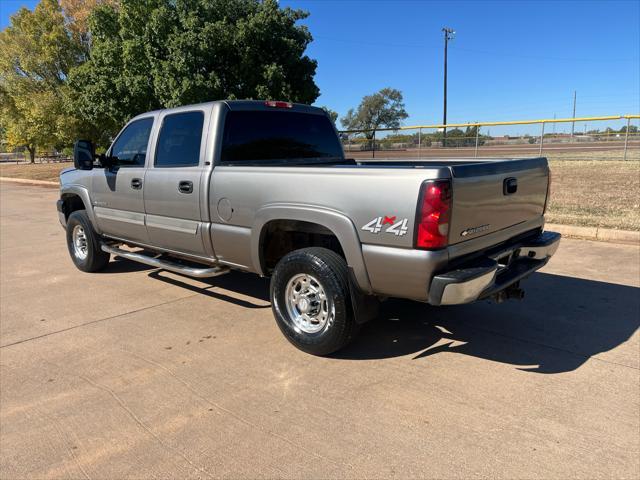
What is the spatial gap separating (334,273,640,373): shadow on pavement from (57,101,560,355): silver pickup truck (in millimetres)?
491

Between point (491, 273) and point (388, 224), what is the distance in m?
0.77

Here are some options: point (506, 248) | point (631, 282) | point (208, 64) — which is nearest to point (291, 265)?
point (506, 248)

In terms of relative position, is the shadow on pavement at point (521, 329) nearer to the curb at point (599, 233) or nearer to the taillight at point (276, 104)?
the taillight at point (276, 104)

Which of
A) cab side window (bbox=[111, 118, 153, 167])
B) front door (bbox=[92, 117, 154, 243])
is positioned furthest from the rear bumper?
cab side window (bbox=[111, 118, 153, 167])

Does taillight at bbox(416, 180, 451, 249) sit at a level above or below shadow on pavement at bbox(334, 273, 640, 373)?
above

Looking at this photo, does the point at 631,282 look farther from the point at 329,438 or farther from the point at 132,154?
the point at 132,154

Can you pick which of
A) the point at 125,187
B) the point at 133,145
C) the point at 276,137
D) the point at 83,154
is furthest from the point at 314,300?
the point at 83,154

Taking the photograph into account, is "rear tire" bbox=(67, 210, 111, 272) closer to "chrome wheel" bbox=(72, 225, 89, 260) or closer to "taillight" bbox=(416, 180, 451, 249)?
"chrome wheel" bbox=(72, 225, 89, 260)

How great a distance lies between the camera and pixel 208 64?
16.9 m

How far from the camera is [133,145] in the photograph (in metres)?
5.53

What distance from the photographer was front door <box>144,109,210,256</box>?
4.54m

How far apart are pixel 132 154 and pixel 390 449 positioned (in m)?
4.34

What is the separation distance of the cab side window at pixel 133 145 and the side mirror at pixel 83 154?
251mm

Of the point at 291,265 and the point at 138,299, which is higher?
the point at 291,265
